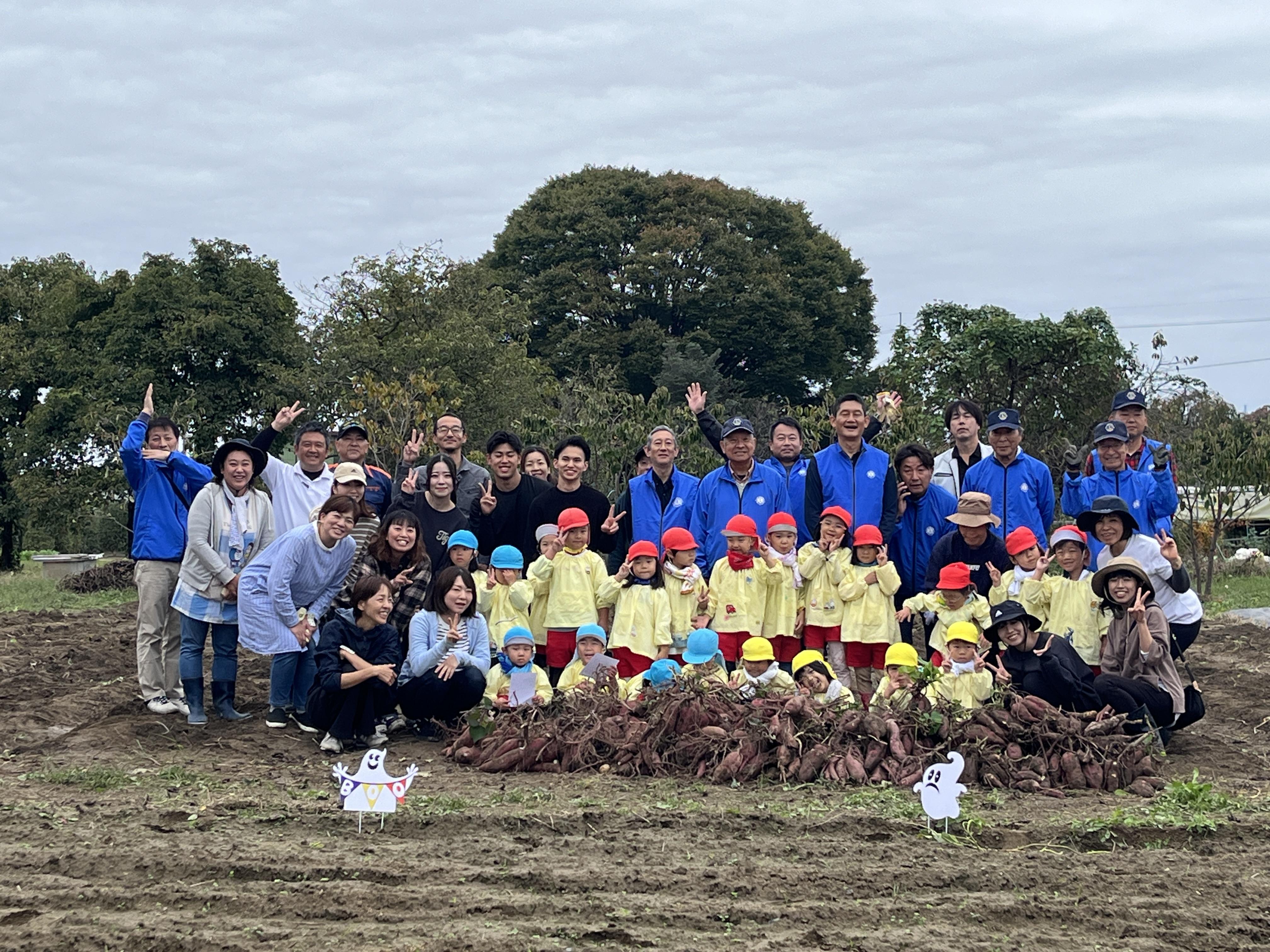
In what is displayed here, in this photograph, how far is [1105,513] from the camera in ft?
23.9

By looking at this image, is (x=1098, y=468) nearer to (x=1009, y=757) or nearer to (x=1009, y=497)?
(x=1009, y=497)

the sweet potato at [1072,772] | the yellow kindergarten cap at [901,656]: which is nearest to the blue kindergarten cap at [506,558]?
the yellow kindergarten cap at [901,656]

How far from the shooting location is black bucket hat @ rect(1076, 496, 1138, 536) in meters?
7.31

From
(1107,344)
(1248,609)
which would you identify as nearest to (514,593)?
(1248,609)

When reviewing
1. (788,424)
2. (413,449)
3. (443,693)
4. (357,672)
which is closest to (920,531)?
(788,424)

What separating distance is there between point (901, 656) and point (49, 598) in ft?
45.6

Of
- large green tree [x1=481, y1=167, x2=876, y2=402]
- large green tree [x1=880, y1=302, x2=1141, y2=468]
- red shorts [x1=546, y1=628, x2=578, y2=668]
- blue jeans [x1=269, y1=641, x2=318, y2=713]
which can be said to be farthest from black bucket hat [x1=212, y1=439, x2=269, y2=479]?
large green tree [x1=481, y1=167, x2=876, y2=402]

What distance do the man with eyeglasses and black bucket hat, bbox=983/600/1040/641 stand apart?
3442 mm

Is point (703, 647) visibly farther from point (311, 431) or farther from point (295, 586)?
point (311, 431)

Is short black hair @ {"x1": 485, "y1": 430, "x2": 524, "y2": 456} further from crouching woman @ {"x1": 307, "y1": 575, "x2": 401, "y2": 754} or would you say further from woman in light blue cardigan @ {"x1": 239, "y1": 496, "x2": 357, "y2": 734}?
crouching woman @ {"x1": 307, "y1": 575, "x2": 401, "y2": 754}

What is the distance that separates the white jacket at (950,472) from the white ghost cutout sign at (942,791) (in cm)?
354

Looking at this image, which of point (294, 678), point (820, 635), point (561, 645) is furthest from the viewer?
point (820, 635)

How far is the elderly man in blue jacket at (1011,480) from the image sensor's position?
8.23m

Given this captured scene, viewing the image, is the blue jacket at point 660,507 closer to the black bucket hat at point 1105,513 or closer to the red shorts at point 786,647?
the red shorts at point 786,647
